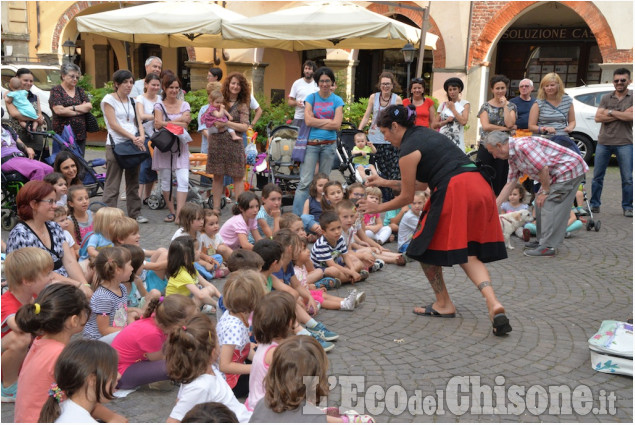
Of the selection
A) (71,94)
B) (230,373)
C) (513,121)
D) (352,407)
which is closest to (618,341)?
(352,407)

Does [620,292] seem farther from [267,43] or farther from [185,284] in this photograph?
[267,43]

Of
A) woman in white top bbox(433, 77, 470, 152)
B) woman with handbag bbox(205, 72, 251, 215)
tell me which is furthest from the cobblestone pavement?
woman in white top bbox(433, 77, 470, 152)

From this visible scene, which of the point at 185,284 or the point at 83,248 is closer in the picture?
the point at 185,284

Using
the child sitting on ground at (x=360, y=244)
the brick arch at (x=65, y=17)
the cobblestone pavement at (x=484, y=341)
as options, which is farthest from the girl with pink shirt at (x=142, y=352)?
the brick arch at (x=65, y=17)

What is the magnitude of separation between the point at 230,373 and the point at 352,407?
73 centimetres

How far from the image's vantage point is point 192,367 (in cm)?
325

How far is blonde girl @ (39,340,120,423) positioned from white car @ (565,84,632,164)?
524 inches

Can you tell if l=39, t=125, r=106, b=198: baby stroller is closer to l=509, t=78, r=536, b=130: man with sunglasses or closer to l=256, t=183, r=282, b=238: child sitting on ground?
l=256, t=183, r=282, b=238: child sitting on ground

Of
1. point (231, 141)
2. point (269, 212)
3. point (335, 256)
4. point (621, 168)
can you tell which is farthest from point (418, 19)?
point (335, 256)

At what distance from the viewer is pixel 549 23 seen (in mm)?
20500

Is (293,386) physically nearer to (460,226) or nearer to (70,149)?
(460,226)

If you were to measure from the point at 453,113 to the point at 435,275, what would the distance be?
4513 mm

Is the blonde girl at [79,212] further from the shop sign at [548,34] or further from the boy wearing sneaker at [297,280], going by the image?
the shop sign at [548,34]

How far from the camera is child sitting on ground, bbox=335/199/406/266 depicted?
22.0ft
